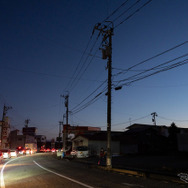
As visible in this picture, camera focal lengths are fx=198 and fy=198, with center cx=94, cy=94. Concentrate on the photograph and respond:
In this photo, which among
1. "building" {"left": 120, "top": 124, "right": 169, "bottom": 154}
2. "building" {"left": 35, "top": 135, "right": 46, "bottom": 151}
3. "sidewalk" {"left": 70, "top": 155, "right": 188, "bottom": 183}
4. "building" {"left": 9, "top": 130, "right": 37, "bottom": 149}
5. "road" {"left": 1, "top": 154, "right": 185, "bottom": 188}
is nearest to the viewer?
"road" {"left": 1, "top": 154, "right": 185, "bottom": 188}

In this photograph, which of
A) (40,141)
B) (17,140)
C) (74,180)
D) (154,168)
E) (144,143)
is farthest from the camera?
(40,141)

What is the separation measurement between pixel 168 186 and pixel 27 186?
6.41 meters

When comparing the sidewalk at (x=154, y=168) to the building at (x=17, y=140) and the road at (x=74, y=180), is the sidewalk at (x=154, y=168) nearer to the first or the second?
the road at (x=74, y=180)

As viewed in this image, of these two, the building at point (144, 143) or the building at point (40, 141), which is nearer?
the building at point (144, 143)

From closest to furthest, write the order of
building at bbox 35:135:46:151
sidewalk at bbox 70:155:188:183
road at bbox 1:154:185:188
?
1. road at bbox 1:154:185:188
2. sidewalk at bbox 70:155:188:183
3. building at bbox 35:135:46:151

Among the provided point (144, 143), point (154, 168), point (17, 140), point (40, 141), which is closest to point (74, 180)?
Result: point (154, 168)

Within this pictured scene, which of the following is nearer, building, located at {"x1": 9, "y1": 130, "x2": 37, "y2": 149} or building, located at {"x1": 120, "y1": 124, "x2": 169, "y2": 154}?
building, located at {"x1": 120, "y1": 124, "x2": 169, "y2": 154}

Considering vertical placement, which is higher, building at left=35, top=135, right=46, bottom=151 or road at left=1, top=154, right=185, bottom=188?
road at left=1, top=154, right=185, bottom=188

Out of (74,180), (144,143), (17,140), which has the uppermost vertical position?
(144,143)

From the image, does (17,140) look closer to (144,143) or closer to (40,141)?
(40,141)

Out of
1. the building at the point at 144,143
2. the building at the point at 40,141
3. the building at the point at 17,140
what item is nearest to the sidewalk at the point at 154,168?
the building at the point at 144,143

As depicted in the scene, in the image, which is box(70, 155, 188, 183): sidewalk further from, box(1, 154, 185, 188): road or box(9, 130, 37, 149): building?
box(9, 130, 37, 149): building

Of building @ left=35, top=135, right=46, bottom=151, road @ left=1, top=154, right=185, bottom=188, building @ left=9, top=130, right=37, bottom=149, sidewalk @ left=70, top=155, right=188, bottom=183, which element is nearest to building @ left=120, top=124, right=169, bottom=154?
sidewalk @ left=70, top=155, right=188, bottom=183

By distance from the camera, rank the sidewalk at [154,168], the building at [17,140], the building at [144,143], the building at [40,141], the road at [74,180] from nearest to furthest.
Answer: the road at [74,180], the sidewalk at [154,168], the building at [144,143], the building at [17,140], the building at [40,141]
